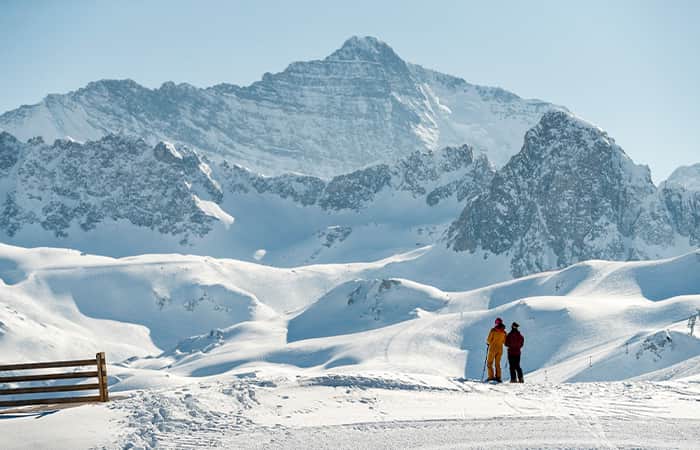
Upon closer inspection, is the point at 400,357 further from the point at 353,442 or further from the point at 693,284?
the point at 353,442

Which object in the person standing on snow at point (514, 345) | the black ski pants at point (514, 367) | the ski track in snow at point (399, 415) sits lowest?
the ski track in snow at point (399, 415)

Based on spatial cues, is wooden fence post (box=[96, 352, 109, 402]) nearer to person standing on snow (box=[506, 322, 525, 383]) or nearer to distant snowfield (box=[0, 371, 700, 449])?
distant snowfield (box=[0, 371, 700, 449])

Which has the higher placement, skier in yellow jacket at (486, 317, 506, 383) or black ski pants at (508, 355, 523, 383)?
skier in yellow jacket at (486, 317, 506, 383)

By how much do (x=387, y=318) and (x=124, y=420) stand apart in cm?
11132

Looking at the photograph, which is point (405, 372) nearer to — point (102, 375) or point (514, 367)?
point (514, 367)

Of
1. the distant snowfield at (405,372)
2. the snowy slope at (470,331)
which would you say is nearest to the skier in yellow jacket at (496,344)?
the distant snowfield at (405,372)

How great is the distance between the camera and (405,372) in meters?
44.5

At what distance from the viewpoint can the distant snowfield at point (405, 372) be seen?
20.9 m

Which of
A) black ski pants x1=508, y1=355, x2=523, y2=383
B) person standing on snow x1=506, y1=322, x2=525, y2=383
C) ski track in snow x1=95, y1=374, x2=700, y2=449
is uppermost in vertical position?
person standing on snow x1=506, y1=322, x2=525, y2=383

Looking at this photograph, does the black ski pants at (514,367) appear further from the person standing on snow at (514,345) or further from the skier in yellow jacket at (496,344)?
the skier in yellow jacket at (496,344)

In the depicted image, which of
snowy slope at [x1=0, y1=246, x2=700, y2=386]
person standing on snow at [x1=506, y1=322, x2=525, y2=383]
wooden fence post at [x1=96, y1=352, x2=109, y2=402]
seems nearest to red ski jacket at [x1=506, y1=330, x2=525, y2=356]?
person standing on snow at [x1=506, y1=322, x2=525, y2=383]

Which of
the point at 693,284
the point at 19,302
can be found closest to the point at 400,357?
the point at 693,284

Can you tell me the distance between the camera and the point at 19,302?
192 metres

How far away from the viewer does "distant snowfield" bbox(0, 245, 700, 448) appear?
2091cm
